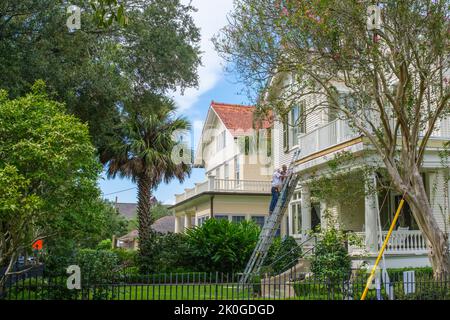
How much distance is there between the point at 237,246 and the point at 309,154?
494 cm

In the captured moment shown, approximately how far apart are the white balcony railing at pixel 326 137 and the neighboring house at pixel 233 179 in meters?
6.58

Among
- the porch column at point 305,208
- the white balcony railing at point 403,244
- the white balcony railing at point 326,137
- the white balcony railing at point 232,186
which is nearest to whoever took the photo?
the white balcony railing at point 403,244

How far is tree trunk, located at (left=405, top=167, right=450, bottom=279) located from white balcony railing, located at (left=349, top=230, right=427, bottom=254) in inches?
191

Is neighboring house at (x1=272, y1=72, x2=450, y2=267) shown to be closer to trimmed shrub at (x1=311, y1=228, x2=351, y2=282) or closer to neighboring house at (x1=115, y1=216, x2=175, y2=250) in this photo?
trimmed shrub at (x1=311, y1=228, x2=351, y2=282)

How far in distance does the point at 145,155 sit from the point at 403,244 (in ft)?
53.5

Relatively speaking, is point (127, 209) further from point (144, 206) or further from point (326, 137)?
point (326, 137)

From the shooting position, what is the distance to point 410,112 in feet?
48.1

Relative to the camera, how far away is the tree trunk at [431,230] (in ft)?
43.0

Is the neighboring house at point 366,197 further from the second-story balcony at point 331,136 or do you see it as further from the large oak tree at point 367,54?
the large oak tree at point 367,54

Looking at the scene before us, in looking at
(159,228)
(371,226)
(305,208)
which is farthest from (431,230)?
(159,228)

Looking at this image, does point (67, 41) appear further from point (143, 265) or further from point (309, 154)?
point (143, 265)

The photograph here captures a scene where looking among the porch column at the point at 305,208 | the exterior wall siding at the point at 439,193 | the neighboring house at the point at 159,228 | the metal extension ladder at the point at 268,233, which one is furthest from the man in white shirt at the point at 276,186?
the neighboring house at the point at 159,228

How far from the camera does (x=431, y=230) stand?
13.2 m
